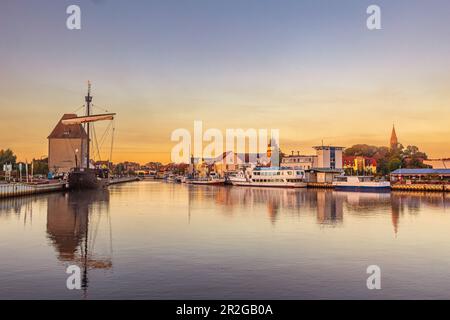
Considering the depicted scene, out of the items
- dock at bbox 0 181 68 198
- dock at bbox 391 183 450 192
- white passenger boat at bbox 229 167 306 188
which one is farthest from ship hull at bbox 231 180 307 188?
dock at bbox 0 181 68 198

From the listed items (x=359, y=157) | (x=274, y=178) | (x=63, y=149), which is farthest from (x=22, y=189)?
(x=359, y=157)

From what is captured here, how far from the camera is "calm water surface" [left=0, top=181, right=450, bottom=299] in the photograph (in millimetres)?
13859

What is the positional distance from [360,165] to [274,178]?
61765mm

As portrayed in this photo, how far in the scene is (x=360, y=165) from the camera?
15038 cm

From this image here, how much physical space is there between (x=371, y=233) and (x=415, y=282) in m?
10.7

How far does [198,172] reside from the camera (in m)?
198

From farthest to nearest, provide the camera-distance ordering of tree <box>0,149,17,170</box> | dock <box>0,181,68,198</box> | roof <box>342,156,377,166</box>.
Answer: roof <box>342,156,377,166</box> → tree <box>0,149,17,170</box> → dock <box>0,181,68,198</box>

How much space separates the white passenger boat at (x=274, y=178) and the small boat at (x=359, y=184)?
30.5ft

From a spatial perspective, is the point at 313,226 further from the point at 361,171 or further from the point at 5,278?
the point at 361,171

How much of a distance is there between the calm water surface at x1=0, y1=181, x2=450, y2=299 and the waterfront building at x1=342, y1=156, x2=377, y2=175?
382 ft

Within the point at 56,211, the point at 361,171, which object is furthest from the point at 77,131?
the point at 56,211

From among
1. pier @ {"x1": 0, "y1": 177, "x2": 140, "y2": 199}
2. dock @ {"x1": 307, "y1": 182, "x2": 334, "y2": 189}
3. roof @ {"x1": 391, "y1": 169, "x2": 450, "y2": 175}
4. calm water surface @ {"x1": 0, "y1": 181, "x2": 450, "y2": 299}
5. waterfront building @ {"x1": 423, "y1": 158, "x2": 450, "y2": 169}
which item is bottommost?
calm water surface @ {"x1": 0, "y1": 181, "x2": 450, "y2": 299}

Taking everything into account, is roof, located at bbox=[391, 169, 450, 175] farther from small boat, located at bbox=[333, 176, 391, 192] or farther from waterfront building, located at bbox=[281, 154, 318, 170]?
waterfront building, located at bbox=[281, 154, 318, 170]

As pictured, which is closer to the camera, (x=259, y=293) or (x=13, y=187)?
(x=259, y=293)
